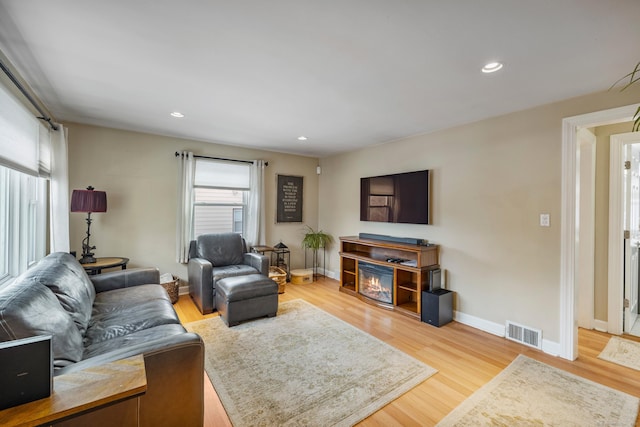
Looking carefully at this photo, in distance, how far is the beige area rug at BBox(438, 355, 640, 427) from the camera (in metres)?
1.75

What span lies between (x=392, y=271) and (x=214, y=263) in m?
2.50

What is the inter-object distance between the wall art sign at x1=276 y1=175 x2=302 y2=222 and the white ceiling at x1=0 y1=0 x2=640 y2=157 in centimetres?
213

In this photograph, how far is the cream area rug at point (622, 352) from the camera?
95.2 inches

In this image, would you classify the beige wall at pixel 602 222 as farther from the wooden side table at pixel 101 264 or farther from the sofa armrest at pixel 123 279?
the wooden side table at pixel 101 264

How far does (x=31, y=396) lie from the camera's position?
0.92 metres

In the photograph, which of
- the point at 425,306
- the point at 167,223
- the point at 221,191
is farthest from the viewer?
the point at 221,191

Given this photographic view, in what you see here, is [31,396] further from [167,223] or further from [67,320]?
[167,223]

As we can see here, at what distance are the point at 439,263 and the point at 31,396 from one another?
3616mm

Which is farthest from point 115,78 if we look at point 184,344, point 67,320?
point 184,344

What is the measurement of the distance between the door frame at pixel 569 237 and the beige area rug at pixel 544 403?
0.38 metres

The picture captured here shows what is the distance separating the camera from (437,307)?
10.3 feet

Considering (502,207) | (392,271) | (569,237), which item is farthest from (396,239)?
(569,237)

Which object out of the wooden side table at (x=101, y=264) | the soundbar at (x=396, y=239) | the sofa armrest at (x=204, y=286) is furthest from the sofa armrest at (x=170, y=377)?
the soundbar at (x=396, y=239)

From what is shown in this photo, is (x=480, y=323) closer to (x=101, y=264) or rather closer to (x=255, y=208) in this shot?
(x=255, y=208)
